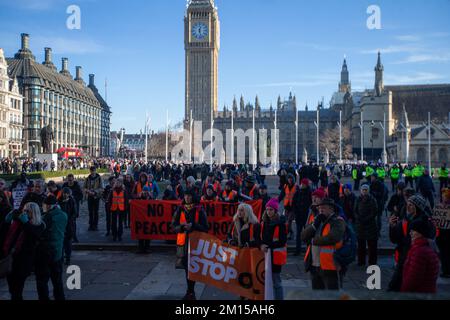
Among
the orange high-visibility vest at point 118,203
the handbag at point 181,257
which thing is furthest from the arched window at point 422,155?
the handbag at point 181,257

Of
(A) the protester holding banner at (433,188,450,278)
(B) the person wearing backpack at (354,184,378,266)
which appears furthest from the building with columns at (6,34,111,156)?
(A) the protester holding banner at (433,188,450,278)

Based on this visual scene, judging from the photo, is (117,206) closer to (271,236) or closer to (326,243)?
(271,236)

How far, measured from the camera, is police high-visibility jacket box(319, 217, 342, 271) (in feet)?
19.7

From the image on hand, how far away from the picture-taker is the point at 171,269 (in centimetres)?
964

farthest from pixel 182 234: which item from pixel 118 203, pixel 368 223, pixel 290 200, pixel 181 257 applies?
pixel 290 200

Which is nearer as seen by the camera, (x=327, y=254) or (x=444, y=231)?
(x=327, y=254)

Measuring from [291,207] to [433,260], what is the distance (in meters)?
7.10

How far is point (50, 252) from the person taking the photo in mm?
6348

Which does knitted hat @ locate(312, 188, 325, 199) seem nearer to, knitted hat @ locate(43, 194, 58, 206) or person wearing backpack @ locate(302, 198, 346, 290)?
person wearing backpack @ locate(302, 198, 346, 290)

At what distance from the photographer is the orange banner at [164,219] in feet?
37.7

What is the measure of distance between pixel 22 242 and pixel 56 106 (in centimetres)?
8530

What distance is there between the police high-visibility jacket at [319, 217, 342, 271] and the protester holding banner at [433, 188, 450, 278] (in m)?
4.19
